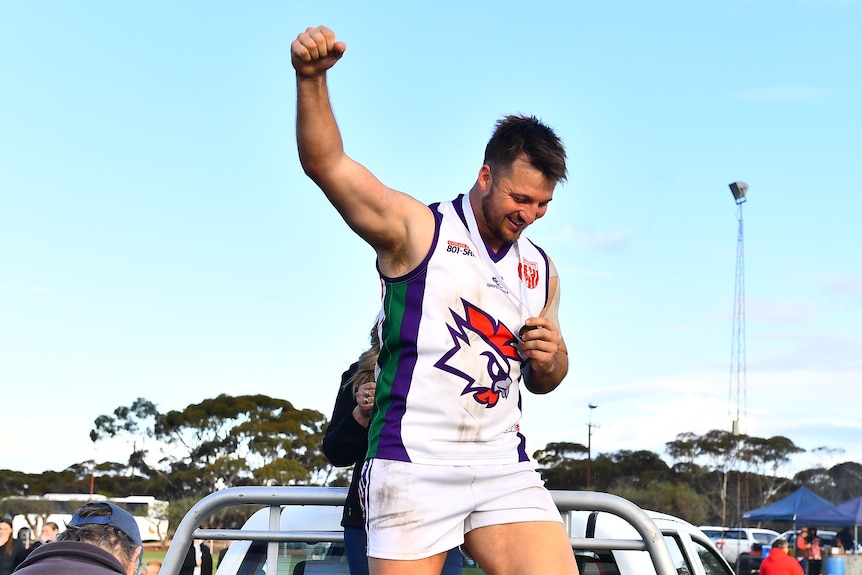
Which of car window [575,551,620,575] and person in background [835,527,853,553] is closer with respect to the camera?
car window [575,551,620,575]

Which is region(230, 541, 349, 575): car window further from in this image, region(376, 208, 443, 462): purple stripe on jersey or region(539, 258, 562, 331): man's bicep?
region(539, 258, 562, 331): man's bicep

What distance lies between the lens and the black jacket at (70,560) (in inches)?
114

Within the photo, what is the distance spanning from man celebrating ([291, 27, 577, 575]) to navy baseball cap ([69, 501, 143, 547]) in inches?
32.1

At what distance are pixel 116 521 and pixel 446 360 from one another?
1139mm

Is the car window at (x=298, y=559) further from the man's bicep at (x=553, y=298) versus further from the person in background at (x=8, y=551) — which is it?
the person in background at (x=8, y=551)

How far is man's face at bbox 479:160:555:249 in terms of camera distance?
3.01 meters

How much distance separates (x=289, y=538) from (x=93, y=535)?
2.01 ft

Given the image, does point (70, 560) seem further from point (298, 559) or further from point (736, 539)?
point (736, 539)

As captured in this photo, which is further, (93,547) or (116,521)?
(116,521)

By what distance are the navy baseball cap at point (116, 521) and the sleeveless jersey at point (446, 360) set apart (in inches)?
32.9

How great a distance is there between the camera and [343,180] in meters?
2.66

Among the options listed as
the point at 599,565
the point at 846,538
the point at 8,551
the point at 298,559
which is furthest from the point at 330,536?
the point at 846,538

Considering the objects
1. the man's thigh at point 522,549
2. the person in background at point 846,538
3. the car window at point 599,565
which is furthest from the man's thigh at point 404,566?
the person in background at point 846,538

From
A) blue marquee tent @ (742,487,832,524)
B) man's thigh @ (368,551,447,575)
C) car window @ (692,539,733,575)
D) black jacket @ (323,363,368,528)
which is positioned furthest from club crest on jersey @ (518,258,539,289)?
blue marquee tent @ (742,487,832,524)
